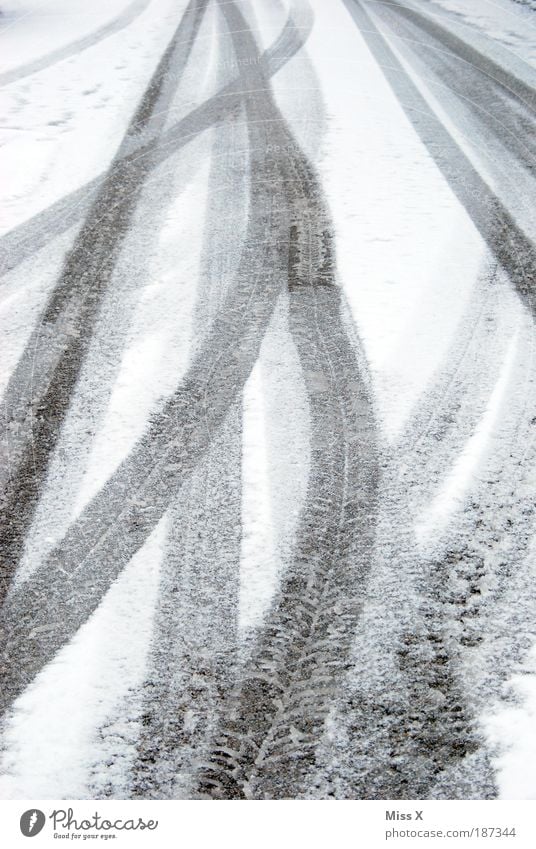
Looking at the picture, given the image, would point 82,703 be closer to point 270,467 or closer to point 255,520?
point 255,520

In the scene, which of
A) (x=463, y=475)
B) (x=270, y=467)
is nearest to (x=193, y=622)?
(x=270, y=467)

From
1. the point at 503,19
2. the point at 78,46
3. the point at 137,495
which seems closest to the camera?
the point at 137,495

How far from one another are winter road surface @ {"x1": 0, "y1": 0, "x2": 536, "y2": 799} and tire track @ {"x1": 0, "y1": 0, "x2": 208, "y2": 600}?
0.02 meters

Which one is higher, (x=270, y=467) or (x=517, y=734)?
(x=270, y=467)

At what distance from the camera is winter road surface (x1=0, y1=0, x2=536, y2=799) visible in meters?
2.24

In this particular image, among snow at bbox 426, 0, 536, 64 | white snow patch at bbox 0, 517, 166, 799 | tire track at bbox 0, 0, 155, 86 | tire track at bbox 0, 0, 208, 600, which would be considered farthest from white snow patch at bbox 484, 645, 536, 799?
snow at bbox 426, 0, 536, 64

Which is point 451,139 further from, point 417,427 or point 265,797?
point 265,797

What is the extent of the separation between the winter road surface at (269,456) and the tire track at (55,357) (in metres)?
0.02

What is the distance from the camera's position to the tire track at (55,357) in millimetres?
3096

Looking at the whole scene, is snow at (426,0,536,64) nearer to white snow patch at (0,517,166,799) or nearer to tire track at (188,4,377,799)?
tire track at (188,4,377,799)

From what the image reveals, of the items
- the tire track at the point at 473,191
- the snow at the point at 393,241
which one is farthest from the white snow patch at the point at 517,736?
the tire track at the point at 473,191

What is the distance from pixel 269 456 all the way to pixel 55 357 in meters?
1.32

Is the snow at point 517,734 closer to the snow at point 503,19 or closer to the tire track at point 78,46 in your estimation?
the tire track at point 78,46

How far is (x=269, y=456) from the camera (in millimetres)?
3268
